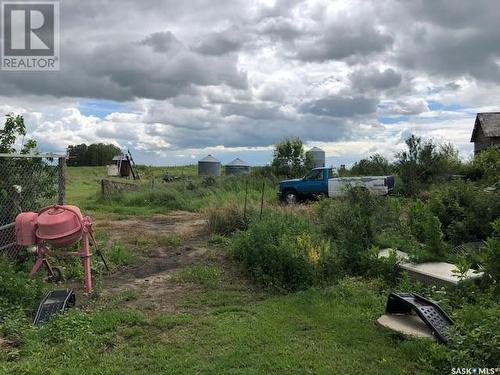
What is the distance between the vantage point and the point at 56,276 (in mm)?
7863

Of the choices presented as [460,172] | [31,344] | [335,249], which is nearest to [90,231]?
[31,344]

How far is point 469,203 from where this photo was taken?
392 inches

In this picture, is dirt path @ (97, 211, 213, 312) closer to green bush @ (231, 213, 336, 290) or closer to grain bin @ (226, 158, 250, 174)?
green bush @ (231, 213, 336, 290)

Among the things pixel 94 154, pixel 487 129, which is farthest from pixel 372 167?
pixel 94 154

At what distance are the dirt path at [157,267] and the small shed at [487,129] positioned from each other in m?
27.5

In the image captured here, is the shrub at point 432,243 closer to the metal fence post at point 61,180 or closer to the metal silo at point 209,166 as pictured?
the metal fence post at point 61,180

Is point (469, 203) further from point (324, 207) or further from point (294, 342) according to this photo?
point (294, 342)

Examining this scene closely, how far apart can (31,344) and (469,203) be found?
836cm

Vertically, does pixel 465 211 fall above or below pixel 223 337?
above

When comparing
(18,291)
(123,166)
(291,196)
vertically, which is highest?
(123,166)

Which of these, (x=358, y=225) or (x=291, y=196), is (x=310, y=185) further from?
(x=358, y=225)

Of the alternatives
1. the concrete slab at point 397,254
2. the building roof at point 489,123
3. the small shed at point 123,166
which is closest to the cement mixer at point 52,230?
the concrete slab at point 397,254

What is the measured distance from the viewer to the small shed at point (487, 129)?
115 ft

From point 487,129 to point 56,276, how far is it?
114 ft
